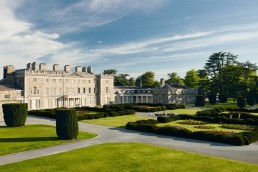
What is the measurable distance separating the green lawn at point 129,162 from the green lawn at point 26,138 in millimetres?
4381

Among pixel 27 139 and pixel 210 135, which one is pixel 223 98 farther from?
pixel 27 139

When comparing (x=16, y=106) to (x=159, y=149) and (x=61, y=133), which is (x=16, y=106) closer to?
(x=61, y=133)

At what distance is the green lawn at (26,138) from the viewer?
23344mm

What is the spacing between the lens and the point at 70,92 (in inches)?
2837

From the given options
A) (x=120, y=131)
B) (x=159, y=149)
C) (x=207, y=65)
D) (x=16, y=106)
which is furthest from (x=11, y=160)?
(x=207, y=65)

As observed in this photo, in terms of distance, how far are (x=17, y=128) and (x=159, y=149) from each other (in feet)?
68.3

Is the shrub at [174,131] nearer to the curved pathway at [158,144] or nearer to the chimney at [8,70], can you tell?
the curved pathway at [158,144]

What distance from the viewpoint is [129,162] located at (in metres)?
18.4

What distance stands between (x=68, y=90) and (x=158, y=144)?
50.8 meters

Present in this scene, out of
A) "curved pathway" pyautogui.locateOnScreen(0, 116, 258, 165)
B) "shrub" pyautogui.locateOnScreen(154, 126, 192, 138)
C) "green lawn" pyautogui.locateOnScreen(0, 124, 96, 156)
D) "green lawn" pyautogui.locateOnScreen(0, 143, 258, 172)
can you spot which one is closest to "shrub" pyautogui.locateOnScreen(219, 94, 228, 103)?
"shrub" pyautogui.locateOnScreen(154, 126, 192, 138)

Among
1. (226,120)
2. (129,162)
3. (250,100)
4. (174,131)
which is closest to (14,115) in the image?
(174,131)

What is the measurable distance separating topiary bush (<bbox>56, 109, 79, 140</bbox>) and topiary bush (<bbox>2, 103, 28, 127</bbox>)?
37.5ft

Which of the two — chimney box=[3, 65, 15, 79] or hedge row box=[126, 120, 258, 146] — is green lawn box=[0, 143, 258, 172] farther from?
chimney box=[3, 65, 15, 79]

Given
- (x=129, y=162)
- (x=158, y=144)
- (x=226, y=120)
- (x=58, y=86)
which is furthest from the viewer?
(x=58, y=86)
